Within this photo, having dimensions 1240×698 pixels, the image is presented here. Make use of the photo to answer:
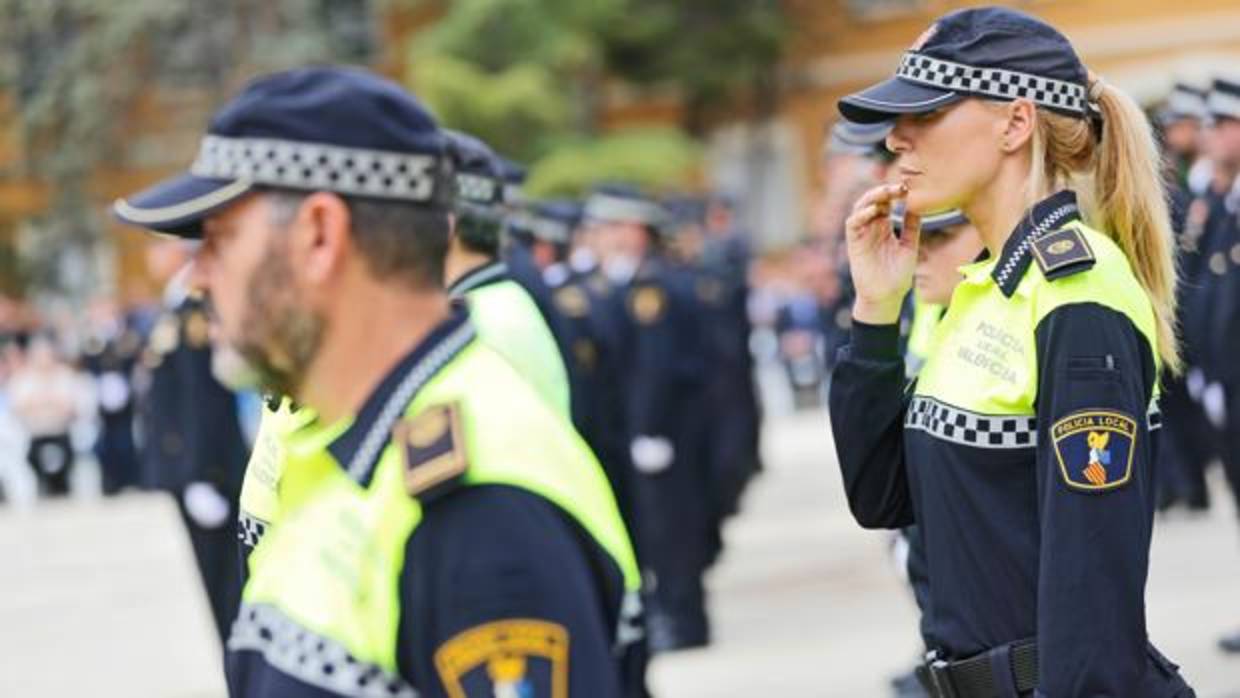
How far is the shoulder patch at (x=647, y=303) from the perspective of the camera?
34.0 ft

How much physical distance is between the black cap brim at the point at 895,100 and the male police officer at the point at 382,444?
1.27m

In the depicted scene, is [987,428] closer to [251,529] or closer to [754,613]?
[251,529]

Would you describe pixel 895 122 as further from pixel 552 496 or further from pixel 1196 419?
pixel 1196 419

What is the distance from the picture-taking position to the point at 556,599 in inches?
85.7

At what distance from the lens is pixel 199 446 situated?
7789mm

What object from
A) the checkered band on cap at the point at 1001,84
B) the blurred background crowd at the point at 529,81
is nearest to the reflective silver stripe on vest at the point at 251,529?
the checkered band on cap at the point at 1001,84

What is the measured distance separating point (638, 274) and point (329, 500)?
807 cm

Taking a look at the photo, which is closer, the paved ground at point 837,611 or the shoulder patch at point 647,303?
the paved ground at point 837,611

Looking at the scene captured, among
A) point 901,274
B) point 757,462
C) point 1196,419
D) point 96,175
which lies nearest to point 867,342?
point 901,274

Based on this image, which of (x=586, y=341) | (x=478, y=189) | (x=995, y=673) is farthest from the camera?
(x=586, y=341)

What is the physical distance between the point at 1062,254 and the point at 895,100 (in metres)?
0.44

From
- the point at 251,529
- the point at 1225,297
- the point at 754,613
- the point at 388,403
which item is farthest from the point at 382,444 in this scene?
the point at 754,613

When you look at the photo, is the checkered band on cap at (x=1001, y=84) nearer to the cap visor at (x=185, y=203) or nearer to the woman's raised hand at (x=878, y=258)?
the woman's raised hand at (x=878, y=258)

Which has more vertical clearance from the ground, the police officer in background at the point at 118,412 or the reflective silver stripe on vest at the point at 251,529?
the reflective silver stripe on vest at the point at 251,529
